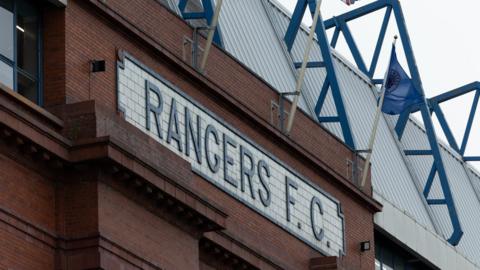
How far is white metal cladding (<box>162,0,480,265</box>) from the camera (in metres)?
50.7

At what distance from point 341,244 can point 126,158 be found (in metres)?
13.6

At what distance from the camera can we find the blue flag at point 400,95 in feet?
184

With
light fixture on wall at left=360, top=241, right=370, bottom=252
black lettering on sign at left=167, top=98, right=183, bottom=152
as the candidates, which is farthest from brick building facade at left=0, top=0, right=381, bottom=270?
light fixture on wall at left=360, top=241, right=370, bottom=252

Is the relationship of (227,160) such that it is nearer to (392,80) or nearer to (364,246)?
(364,246)

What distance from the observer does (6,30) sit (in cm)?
3538

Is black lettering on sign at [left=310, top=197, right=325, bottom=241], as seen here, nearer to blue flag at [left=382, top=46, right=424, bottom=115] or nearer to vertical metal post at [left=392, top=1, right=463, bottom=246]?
blue flag at [left=382, top=46, right=424, bottom=115]

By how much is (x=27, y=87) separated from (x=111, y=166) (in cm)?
260

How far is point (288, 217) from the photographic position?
44.3 metres

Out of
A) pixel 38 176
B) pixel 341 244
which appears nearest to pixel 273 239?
pixel 341 244

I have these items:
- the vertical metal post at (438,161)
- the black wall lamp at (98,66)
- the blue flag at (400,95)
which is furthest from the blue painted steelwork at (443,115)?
the black wall lamp at (98,66)

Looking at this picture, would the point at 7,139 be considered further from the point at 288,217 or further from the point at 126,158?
the point at 288,217

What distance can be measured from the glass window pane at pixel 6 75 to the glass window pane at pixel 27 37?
22.2 inches

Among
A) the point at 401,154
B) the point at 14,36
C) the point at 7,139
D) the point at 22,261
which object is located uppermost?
the point at 401,154

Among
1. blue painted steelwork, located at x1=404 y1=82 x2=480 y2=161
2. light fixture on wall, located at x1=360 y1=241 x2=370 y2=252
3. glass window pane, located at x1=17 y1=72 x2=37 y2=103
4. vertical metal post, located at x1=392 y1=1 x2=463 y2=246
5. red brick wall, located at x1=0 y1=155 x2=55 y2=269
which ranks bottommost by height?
red brick wall, located at x1=0 y1=155 x2=55 y2=269
